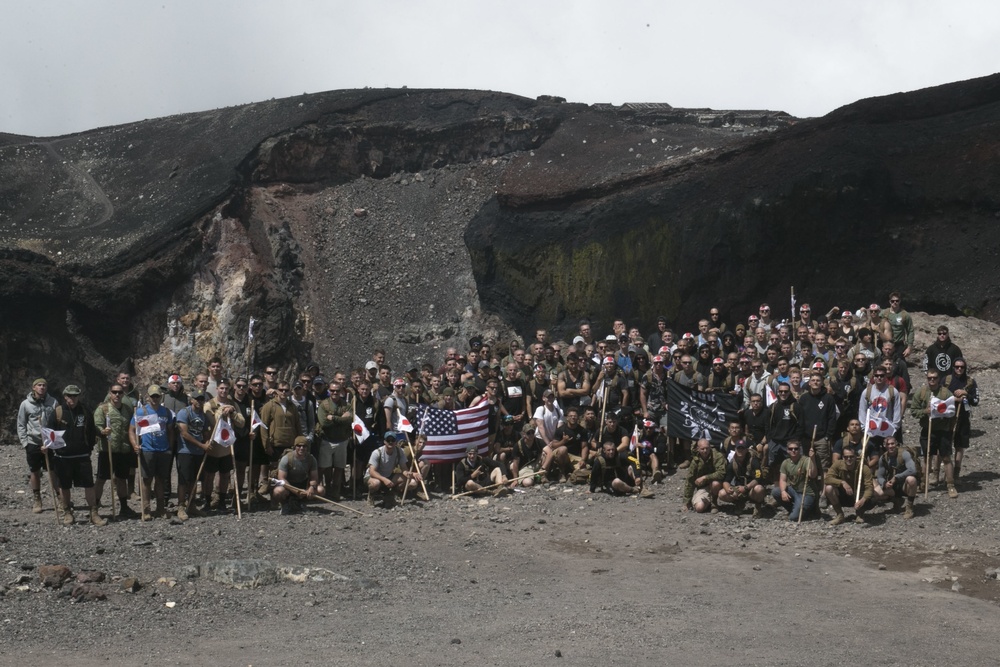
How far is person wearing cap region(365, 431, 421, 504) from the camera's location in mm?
18109

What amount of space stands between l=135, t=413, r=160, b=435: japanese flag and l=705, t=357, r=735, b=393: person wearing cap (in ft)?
25.3

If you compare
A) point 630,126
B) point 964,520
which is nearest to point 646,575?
point 964,520

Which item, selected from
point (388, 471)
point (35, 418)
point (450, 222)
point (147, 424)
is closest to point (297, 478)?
point (388, 471)

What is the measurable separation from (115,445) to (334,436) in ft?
9.58

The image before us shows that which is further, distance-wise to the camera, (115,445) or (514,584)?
(115,445)

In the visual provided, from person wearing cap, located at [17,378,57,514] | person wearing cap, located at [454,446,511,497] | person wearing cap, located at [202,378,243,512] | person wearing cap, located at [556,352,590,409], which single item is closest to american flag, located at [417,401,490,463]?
person wearing cap, located at [454,446,511,497]

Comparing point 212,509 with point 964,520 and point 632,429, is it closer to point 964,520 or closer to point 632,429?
point 632,429

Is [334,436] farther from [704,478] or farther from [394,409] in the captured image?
[704,478]

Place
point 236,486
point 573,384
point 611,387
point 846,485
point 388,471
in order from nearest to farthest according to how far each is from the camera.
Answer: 1. point 846,485
2. point 236,486
3. point 388,471
4. point 611,387
5. point 573,384

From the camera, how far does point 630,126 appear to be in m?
35.2

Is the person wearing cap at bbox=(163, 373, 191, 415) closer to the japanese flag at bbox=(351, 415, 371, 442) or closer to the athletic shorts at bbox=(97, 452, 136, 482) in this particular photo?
the athletic shorts at bbox=(97, 452, 136, 482)

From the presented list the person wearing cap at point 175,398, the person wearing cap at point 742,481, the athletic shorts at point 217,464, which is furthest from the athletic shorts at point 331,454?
the person wearing cap at point 742,481

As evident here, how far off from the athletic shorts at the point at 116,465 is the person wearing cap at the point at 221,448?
102 centimetres

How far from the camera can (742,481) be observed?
55.5 feet
